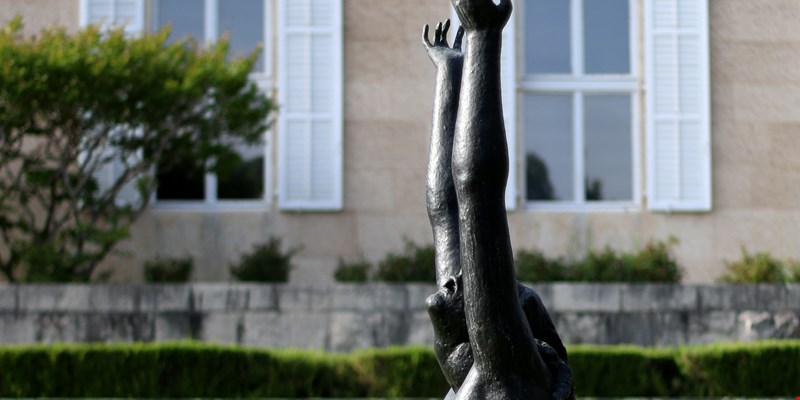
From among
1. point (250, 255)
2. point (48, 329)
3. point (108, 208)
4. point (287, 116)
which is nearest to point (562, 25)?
point (287, 116)

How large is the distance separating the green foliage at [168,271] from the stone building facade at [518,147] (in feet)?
A: 1.37

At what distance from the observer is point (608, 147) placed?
14.1 metres

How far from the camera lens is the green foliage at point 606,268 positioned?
12148mm

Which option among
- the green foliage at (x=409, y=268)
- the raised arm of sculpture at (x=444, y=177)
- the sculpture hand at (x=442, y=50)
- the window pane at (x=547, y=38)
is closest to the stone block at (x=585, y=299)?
the green foliage at (x=409, y=268)

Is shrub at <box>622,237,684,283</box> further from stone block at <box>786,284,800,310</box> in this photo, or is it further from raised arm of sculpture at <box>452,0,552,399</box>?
raised arm of sculpture at <box>452,0,552,399</box>

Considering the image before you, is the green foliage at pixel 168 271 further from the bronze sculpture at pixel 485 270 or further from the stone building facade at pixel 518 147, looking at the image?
the bronze sculpture at pixel 485 270

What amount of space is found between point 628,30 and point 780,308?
4207 millimetres

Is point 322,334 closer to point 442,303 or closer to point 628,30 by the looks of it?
point 628,30

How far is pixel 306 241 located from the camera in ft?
43.8

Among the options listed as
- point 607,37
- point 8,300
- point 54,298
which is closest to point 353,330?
point 54,298

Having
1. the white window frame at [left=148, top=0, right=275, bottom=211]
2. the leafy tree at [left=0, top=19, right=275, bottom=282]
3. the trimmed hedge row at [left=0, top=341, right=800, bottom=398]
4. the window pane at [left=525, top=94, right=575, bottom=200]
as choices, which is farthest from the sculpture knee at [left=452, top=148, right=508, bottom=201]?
the window pane at [left=525, top=94, right=575, bottom=200]

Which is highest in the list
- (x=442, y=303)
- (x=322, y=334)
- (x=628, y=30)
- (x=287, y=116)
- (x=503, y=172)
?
(x=628, y=30)

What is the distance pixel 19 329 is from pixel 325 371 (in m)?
2.75

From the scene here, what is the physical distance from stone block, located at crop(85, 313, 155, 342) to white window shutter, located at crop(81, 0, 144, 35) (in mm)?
3786
